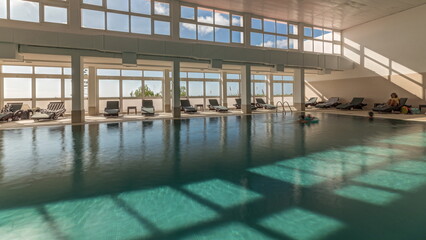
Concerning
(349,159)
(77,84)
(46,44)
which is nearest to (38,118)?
(77,84)

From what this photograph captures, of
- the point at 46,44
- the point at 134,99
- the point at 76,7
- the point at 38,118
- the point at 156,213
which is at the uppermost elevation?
the point at 76,7

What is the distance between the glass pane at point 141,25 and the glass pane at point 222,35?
14.2 feet

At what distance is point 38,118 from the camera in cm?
1270

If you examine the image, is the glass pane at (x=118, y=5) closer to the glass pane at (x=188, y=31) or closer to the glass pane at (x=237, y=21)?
the glass pane at (x=188, y=31)

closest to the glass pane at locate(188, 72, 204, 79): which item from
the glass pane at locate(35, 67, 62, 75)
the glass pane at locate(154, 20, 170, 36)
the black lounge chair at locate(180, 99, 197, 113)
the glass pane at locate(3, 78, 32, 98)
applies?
the black lounge chair at locate(180, 99, 197, 113)

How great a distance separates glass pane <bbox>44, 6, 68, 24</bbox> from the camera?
12.0 metres

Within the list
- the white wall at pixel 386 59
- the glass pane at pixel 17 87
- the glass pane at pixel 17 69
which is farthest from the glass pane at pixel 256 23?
the glass pane at pixel 17 87

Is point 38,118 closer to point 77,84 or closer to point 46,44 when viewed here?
point 77,84

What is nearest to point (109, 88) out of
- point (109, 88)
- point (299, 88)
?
point (109, 88)

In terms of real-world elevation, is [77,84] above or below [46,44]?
below

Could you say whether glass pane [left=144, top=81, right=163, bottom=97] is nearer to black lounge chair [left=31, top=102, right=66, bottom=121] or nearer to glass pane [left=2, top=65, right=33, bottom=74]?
black lounge chair [left=31, top=102, right=66, bottom=121]

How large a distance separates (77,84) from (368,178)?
12.3 m

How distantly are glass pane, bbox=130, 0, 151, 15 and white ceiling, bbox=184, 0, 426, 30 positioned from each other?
2.55m

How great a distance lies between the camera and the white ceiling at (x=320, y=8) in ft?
48.8
